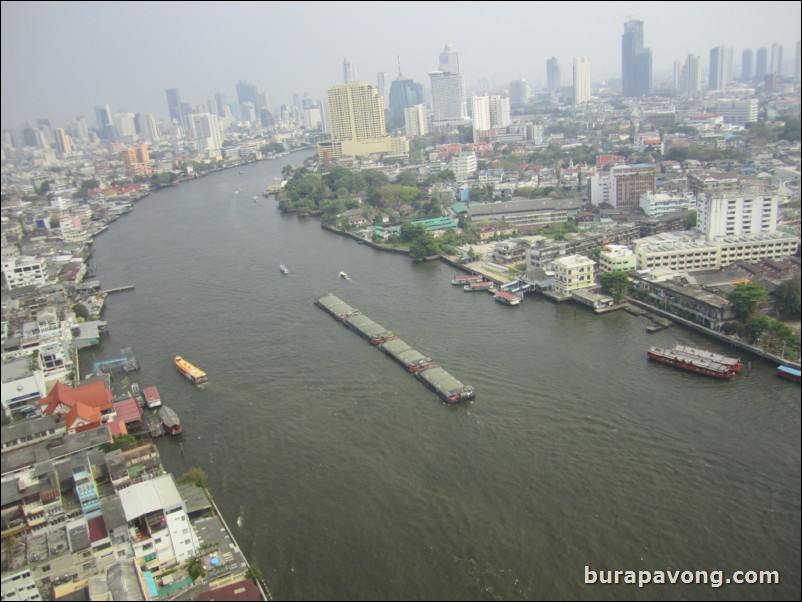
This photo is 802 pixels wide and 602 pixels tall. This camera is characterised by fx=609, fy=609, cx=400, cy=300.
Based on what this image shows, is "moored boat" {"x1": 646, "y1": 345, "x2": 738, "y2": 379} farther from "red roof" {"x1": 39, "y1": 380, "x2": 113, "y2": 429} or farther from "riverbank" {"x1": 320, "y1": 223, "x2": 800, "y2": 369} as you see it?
"red roof" {"x1": 39, "y1": 380, "x2": 113, "y2": 429}

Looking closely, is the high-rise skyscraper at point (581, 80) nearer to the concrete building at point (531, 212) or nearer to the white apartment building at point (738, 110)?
the white apartment building at point (738, 110)

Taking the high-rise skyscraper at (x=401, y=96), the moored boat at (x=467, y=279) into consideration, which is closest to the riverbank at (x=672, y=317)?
the moored boat at (x=467, y=279)

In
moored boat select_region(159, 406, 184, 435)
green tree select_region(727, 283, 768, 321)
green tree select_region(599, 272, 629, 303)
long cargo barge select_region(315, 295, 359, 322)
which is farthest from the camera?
long cargo barge select_region(315, 295, 359, 322)

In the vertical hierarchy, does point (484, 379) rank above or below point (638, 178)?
below

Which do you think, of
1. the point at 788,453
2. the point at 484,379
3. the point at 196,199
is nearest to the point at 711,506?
the point at 788,453

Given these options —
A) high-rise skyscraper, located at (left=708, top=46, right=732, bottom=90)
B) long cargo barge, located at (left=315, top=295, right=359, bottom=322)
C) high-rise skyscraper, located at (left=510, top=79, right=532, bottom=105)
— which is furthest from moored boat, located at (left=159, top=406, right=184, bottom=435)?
high-rise skyscraper, located at (left=510, top=79, right=532, bottom=105)

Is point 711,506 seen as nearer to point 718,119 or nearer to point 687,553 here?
point 687,553
